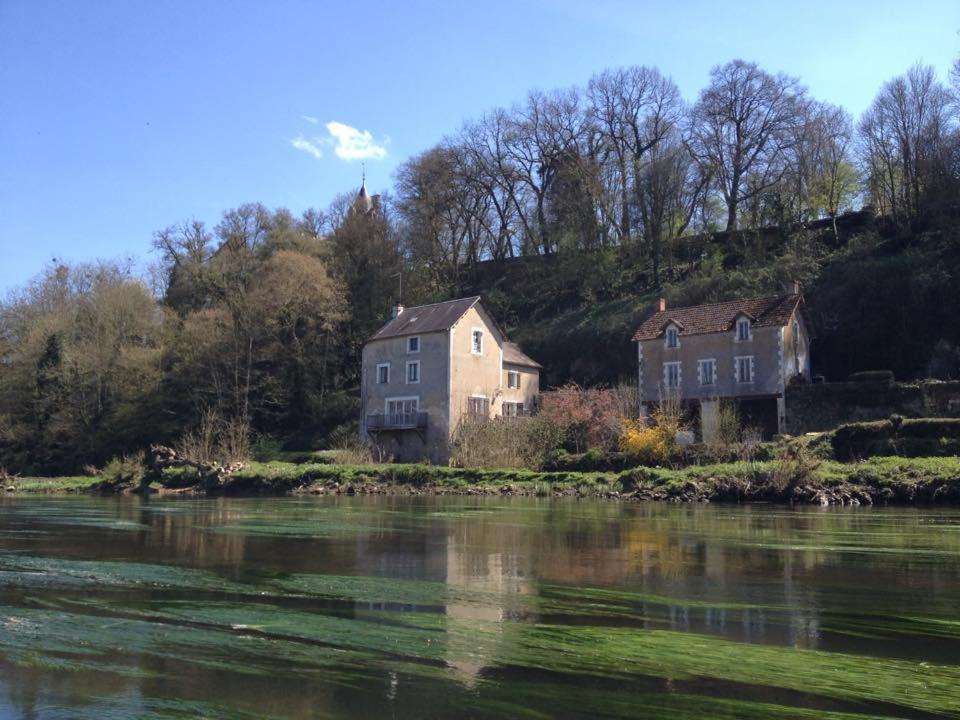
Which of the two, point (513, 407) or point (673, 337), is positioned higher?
point (673, 337)

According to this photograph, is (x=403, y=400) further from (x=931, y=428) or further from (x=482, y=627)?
(x=482, y=627)

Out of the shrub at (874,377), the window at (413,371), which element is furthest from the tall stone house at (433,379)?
the shrub at (874,377)

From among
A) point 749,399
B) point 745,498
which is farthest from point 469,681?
point 749,399

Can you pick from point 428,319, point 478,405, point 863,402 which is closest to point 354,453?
point 478,405

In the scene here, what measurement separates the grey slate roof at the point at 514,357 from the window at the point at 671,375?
991 cm

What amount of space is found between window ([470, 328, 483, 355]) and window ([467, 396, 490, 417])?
8.99 feet

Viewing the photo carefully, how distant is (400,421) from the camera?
4631 centimetres

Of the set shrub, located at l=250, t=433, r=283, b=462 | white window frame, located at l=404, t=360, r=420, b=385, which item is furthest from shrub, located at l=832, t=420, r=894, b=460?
shrub, located at l=250, t=433, r=283, b=462

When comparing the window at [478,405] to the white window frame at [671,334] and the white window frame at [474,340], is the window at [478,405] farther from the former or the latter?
the white window frame at [671,334]

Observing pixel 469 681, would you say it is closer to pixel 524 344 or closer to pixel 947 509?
pixel 947 509

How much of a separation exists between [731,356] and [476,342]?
14424 millimetres

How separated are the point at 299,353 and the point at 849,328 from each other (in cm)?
3385

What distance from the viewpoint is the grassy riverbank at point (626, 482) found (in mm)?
24859

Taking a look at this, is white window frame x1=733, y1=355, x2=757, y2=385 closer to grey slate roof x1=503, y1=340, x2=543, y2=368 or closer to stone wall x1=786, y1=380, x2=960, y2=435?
stone wall x1=786, y1=380, x2=960, y2=435
